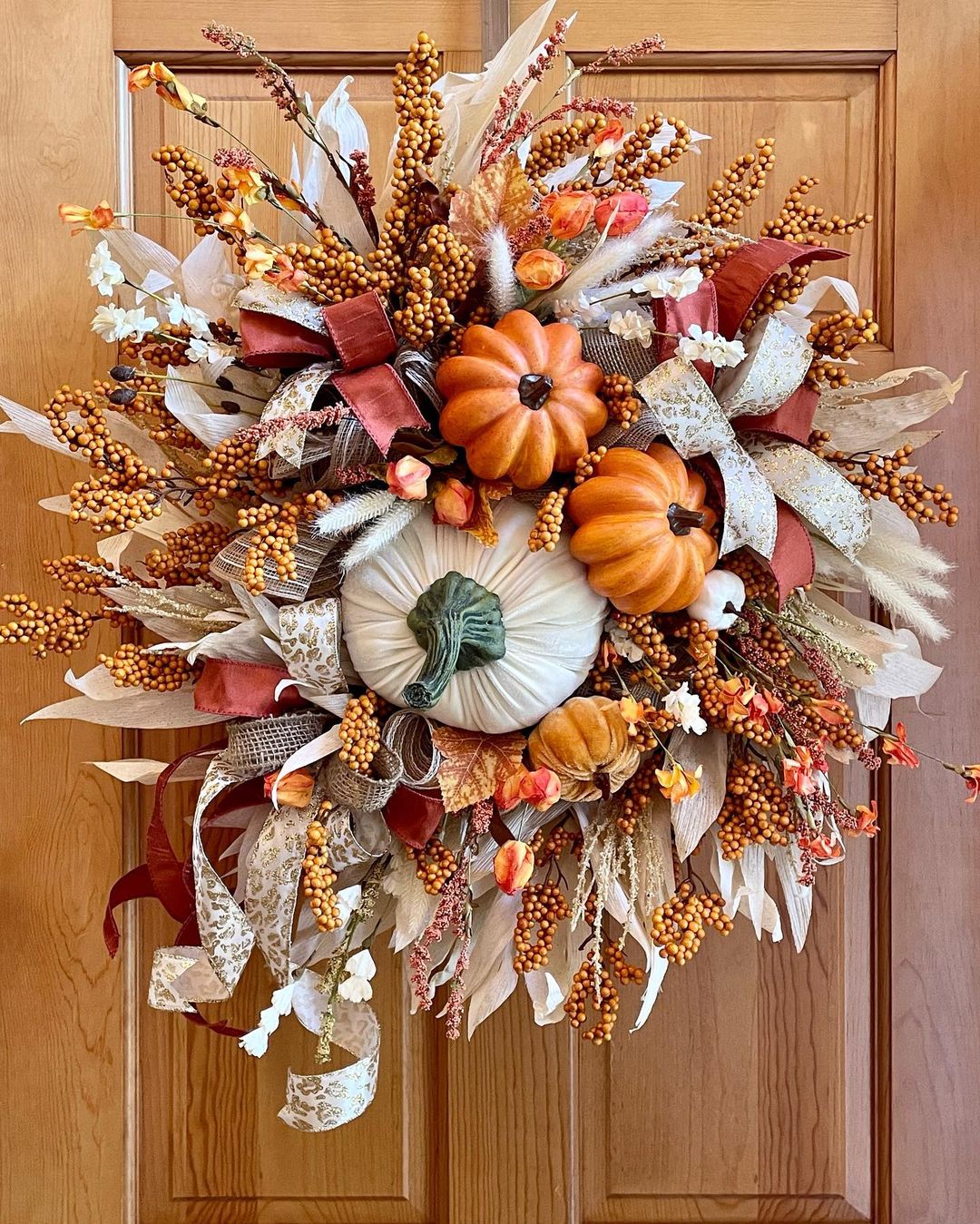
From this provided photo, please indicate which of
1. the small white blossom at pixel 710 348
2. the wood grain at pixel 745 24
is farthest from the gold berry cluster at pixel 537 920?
the wood grain at pixel 745 24

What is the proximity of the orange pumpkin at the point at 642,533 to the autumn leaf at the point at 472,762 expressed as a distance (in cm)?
16

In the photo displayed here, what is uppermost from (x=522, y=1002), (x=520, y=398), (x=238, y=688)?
(x=520, y=398)

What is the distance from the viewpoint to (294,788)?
81 centimetres

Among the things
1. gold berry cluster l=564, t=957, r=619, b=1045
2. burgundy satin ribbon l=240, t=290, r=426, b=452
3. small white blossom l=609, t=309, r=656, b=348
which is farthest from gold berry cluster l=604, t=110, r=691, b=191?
gold berry cluster l=564, t=957, r=619, b=1045

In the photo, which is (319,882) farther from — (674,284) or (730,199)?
(730,199)

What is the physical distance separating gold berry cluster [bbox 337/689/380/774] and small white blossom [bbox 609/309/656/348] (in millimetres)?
372

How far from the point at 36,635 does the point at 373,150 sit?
0.61 meters

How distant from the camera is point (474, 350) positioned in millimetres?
753

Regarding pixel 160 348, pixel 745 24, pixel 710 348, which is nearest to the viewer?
pixel 710 348

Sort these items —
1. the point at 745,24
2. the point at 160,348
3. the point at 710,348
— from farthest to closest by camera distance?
the point at 745,24, the point at 160,348, the point at 710,348

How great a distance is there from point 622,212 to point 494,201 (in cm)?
10

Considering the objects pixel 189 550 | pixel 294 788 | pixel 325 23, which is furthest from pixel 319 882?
pixel 325 23

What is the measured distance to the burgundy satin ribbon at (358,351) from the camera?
0.75m

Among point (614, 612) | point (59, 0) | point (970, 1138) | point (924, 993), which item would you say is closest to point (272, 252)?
point (614, 612)
